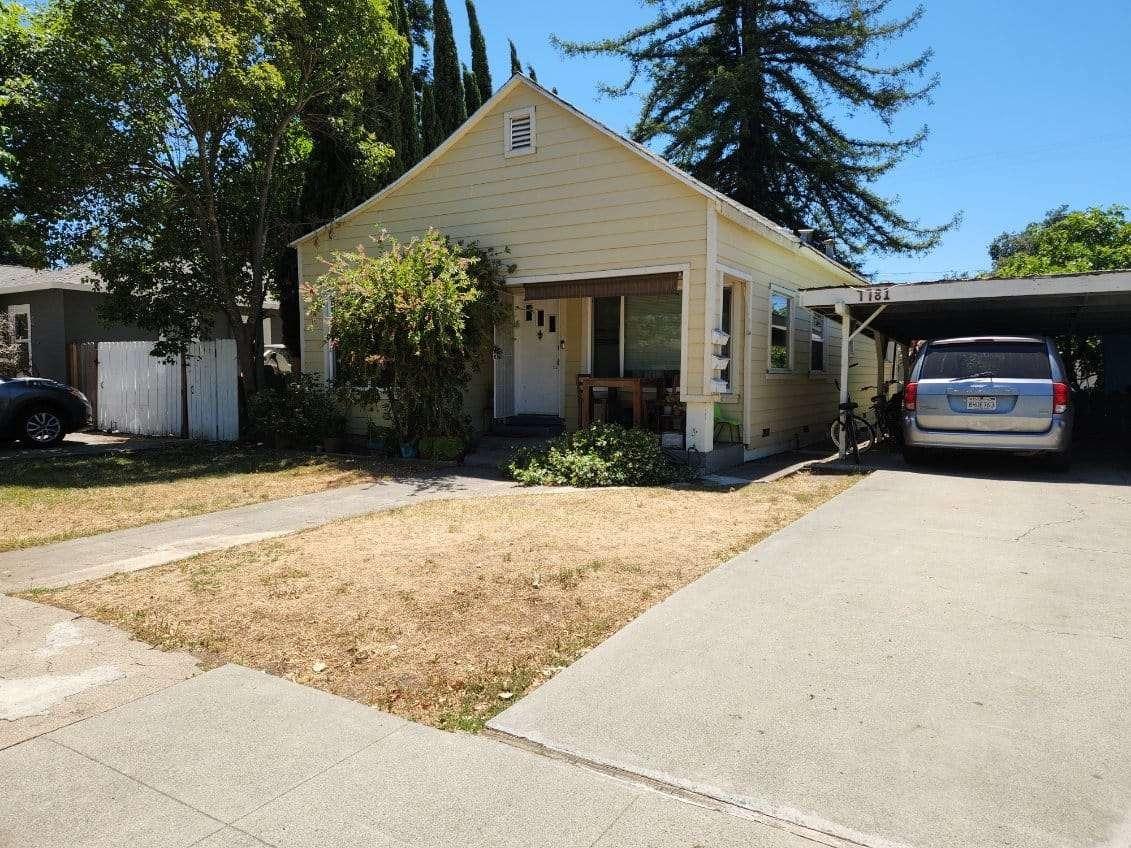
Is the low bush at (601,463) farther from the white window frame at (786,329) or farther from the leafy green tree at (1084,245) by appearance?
the leafy green tree at (1084,245)

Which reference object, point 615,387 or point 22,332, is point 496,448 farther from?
point 22,332

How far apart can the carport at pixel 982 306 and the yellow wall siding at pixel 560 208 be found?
94.5 inches

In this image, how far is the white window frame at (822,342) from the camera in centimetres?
1394

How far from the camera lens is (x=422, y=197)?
1218 centimetres

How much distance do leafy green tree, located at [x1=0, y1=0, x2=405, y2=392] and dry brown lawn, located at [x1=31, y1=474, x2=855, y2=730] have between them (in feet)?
25.8

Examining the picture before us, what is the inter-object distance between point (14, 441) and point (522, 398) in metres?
9.28

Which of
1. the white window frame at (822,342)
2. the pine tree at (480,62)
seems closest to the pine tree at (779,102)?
the pine tree at (480,62)

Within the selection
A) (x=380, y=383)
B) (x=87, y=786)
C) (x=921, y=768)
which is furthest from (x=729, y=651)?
(x=380, y=383)

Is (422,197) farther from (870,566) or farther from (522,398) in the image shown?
(870,566)

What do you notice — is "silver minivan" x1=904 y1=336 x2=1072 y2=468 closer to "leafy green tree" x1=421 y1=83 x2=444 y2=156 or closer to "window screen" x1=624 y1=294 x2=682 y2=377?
"window screen" x1=624 y1=294 x2=682 y2=377

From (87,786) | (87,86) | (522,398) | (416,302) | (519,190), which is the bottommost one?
(87,786)

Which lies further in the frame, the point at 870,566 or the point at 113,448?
the point at 113,448

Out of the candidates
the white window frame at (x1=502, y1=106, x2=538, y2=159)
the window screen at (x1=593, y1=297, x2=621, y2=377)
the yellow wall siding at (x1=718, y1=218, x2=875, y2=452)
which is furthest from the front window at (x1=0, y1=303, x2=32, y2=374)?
the yellow wall siding at (x1=718, y1=218, x2=875, y2=452)

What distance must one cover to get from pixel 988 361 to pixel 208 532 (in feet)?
29.7
